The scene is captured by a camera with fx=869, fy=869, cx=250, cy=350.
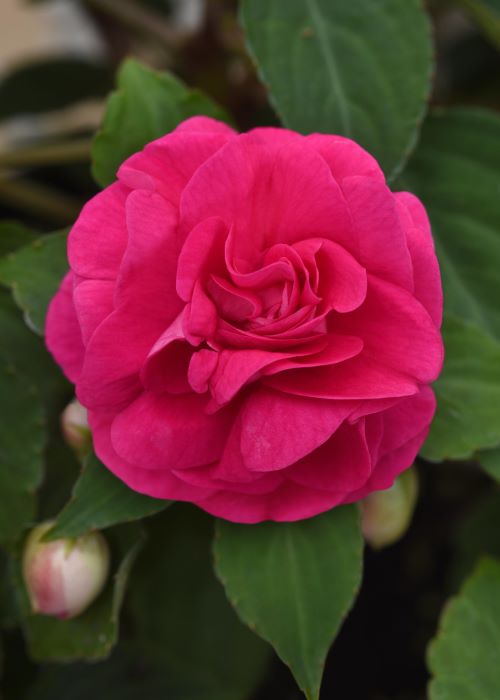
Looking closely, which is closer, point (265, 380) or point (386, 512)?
point (265, 380)

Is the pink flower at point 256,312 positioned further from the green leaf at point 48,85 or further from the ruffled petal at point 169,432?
the green leaf at point 48,85

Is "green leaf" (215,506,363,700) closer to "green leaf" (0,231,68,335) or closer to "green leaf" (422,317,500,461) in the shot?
"green leaf" (422,317,500,461)

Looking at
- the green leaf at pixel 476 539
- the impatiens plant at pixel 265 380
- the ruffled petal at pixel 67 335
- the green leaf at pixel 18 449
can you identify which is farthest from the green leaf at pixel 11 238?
the green leaf at pixel 476 539

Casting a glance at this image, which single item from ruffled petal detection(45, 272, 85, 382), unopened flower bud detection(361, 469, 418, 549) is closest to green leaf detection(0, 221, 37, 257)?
ruffled petal detection(45, 272, 85, 382)

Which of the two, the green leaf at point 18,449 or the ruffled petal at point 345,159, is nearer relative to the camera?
the ruffled petal at point 345,159

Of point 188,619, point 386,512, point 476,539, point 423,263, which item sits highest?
point 423,263

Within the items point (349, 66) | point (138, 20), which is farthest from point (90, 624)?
point (138, 20)

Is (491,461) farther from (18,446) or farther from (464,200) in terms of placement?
(18,446)
